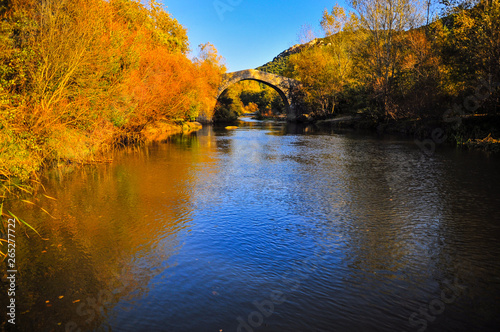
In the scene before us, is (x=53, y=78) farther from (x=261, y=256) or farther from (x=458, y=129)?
(x=458, y=129)

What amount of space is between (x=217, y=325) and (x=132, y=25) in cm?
2667

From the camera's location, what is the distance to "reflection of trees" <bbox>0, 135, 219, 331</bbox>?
19.7ft

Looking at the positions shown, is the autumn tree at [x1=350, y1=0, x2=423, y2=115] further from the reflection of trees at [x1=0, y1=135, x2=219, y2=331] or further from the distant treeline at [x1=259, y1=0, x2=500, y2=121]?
the reflection of trees at [x1=0, y1=135, x2=219, y2=331]

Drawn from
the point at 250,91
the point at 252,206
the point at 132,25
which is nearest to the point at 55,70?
the point at 252,206

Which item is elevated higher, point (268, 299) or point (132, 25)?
point (132, 25)

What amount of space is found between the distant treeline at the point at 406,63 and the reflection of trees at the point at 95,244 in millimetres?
22041

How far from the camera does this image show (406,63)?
39.5 meters

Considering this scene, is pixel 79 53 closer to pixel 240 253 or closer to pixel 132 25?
pixel 240 253

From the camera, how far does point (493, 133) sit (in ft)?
83.7

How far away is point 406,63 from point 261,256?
3756cm

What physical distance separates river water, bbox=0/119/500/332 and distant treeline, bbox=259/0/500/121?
1462 centimetres

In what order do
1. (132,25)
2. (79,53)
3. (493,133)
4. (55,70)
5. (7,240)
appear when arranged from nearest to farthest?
1. (7,240)
2. (55,70)
3. (79,53)
4. (493,133)
5. (132,25)

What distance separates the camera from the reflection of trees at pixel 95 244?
6.00m

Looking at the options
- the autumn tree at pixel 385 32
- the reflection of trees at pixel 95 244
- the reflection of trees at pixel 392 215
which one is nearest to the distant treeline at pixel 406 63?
the autumn tree at pixel 385 32
